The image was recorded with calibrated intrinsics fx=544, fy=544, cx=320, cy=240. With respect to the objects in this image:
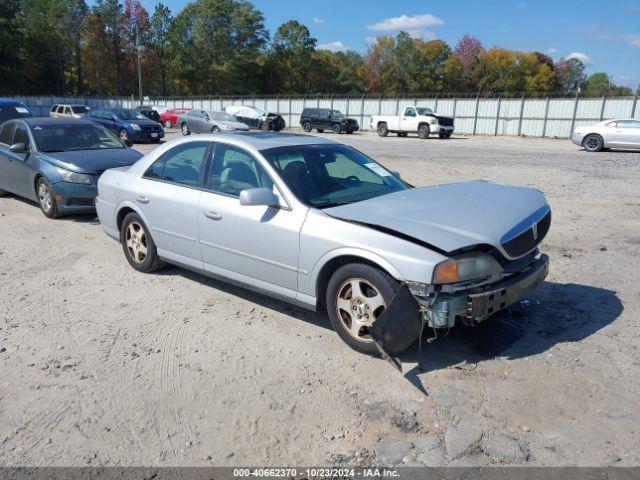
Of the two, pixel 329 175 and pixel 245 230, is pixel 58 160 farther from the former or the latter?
pixel 329 175

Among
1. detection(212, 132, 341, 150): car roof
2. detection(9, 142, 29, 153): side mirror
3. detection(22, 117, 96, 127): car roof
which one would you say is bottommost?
detection(9, 142, 29, 153): side mirror

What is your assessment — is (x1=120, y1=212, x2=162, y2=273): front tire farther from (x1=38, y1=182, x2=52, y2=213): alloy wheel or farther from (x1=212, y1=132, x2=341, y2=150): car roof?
(x1=38, y1=182, x2=52, y2=213): alloy wheel

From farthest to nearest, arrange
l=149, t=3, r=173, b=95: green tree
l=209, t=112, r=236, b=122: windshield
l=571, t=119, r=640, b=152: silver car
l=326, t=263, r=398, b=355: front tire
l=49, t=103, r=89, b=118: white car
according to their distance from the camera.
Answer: l=149, t=3, r=173, b=95: green tree, l=209, t=112, r=236, b=122: windshield, l=49, t=103, r=89, b=118: white car, l=571, t=119, r=640, b=152: silver car, l=326, t=263, r=398, b=355: front tire

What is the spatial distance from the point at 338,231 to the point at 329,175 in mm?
1027

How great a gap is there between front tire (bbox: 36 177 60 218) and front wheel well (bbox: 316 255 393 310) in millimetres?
5892

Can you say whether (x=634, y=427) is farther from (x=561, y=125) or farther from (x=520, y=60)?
(x=520, y=60)

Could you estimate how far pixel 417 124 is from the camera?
3366cm

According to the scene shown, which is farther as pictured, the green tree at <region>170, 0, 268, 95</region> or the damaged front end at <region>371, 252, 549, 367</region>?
the green tree at <region>170, 0, 268, 95</region>

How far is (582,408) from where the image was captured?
11.2 feet

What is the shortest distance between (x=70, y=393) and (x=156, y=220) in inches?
89.9

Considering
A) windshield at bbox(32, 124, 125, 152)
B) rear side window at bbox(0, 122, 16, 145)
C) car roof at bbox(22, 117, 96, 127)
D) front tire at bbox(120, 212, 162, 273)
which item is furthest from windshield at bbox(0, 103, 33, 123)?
front tire at bbox(120, 212, 162, 273)

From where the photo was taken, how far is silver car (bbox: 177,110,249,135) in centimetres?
2753

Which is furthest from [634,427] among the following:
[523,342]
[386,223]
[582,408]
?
[386,223]

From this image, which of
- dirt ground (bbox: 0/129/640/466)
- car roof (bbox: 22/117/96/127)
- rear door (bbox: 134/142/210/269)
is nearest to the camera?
dirt ground (bbox: 0/129/640/466)
